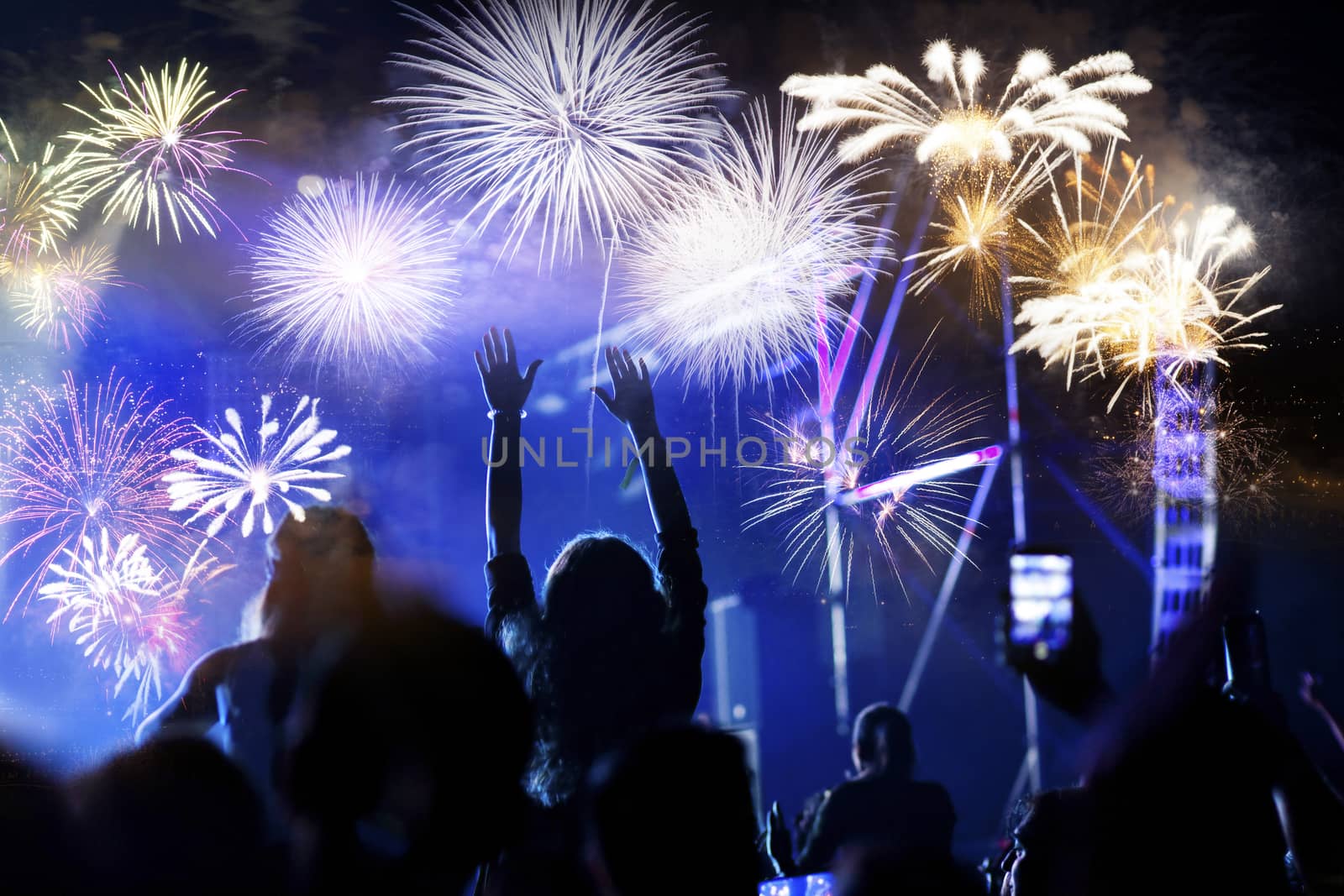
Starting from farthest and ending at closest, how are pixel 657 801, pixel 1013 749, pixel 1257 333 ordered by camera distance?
1. pixel 1013 749
2. pixel 1257 333
3. pixel 657 801

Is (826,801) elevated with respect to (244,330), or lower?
lower

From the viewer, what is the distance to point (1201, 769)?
2111mm

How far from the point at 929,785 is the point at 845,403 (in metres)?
4.55

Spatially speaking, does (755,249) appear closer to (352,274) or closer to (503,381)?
(352,274)

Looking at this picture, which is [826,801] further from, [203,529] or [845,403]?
[203,529]

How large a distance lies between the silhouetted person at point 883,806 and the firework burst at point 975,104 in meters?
4.25

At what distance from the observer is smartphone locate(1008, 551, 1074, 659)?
11.2ft

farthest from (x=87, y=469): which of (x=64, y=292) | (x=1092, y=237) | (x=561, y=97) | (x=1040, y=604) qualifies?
(x=1092, y=237)

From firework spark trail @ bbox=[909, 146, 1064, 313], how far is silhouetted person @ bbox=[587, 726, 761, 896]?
5.47 meters

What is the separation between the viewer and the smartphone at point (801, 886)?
248 cm

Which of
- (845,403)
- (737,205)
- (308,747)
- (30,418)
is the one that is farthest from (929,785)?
(30,418)

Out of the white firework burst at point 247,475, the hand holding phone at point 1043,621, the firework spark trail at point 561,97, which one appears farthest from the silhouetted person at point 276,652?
Answer: the white firework burst at point 247,475

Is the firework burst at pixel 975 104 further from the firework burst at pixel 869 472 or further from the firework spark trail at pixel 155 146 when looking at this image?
the firework spark trail at pixel 155 146

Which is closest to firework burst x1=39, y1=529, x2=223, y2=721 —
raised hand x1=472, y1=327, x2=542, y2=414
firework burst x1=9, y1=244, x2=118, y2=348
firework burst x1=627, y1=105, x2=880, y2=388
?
firework burst x1=9, y1=244, x2=118, y2=348
